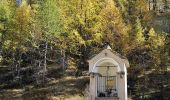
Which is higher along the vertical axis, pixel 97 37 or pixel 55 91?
pixel 97 37

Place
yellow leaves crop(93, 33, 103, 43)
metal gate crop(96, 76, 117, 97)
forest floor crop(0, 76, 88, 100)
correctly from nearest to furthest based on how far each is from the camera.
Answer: metal gate crop(96, 76, 117, 97)
forest floor crop(0, 76, 88, 100)
yellow leaves crop(93, 33, 103, 43)

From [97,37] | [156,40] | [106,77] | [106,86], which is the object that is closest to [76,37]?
[97,37]

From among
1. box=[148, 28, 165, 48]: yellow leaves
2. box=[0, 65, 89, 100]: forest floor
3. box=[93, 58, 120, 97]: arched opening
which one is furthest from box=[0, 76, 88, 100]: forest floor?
box=[93, 58, 120, 97]: arched opening

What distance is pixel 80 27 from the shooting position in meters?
48.8

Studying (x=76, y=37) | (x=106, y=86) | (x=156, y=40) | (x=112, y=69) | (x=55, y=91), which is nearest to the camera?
(x=106, y=86)

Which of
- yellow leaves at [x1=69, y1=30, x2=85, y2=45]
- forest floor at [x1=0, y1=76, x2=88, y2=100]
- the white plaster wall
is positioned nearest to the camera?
the white plaster wall

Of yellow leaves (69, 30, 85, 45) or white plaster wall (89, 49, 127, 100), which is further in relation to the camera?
yellow leaves (69, 30, 85, 45)

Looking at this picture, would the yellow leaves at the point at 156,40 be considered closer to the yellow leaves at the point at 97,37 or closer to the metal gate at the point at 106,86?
the yellow leaves at the point at 97,37

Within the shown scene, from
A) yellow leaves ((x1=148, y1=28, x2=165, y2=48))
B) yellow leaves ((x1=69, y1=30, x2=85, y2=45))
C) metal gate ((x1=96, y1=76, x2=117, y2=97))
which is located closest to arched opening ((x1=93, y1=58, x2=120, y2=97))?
metal gate ((x1=96, y1=76, x2=117, y2=97))

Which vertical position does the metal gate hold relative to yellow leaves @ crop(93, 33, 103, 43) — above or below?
below

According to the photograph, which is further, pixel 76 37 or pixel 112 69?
pixel 76 37

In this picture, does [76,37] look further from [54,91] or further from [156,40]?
[156,40]

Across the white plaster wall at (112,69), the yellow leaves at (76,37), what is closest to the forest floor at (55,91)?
the yellow leaves at (76,37)

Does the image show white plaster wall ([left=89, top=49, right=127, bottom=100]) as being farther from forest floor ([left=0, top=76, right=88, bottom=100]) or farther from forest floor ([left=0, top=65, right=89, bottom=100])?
forest floor ([left=0, top=76, right=88, bottom=100])
